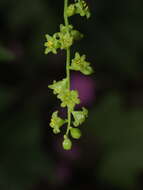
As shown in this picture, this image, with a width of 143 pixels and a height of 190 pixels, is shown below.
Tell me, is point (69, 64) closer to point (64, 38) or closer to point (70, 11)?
point (64, 38)

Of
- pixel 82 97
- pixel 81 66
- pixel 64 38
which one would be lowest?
pixel 81 66

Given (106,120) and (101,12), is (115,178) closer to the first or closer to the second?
(106,120)

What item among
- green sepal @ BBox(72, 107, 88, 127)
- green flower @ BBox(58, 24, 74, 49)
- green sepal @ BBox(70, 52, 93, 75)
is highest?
green flower @ BBox(58, 24, 74, 49)

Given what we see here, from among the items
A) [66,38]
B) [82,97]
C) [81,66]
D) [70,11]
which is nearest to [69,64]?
[81,66]

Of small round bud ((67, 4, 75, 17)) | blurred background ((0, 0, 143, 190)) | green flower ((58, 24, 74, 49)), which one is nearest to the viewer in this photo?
green flower ((58, 24, 74, 49))

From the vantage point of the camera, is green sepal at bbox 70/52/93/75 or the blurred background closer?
green sepal at bbox 70/52/93/75

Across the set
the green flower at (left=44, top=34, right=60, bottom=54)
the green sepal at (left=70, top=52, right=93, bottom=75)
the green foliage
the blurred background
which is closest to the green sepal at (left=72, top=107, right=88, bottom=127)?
the green foliage

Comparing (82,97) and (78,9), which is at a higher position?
(82,97)

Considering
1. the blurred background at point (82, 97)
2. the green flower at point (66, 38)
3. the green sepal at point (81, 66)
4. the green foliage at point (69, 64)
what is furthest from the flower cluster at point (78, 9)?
the blurred background at point (82, 97)

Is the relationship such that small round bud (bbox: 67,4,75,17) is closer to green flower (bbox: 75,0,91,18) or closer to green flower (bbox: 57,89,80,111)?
green flower (bbox: 75,0,91,18)
